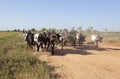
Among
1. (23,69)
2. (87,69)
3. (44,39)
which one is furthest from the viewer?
(44,39)

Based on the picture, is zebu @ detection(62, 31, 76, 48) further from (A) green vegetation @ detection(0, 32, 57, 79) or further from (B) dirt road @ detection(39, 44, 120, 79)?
(A) green vegetation @ detection(0, 32, 57, 79)

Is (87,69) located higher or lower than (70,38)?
lower

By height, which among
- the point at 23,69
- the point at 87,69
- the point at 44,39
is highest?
the point at 44,39

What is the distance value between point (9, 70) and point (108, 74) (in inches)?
201

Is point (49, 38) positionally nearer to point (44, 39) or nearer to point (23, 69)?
point (44, 39)

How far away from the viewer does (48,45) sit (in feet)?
68.9

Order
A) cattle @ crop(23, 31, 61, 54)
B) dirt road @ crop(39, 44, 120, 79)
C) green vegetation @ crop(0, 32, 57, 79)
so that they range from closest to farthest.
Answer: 1. green vegetation @ crop(0, 32, 57, 79)
2. dirt road @ crop(39, 44, 120, 79)
3. cattle @ crop(23, 31, 61, 54)

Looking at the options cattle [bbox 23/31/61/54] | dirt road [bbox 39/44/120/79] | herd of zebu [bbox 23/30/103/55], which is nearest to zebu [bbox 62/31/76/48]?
herd of zebu [bbox 23/30/103/55]

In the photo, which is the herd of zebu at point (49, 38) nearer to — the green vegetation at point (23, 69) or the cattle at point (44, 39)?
the cattle at point (44, 39)

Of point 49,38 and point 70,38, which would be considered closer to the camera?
point 49,38

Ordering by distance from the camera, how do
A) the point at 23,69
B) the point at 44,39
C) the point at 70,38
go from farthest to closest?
the point at 70,38, the point at 44,39, the point at 23,69

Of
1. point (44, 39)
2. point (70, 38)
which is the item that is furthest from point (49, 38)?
point (70, 38)

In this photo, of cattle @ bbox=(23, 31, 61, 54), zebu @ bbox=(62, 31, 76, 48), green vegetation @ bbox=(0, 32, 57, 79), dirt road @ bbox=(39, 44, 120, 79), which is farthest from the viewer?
zebu @ bbox=(62, 31, 76, 48)

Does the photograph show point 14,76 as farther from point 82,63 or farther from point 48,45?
point 48,45
